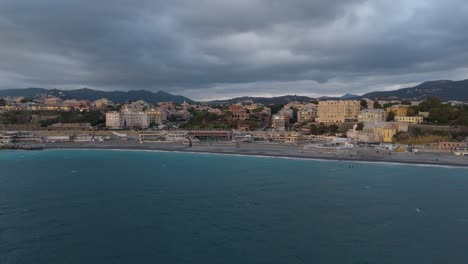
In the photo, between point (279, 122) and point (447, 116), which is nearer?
point (447, 116)

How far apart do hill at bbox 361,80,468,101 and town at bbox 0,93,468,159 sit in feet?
210

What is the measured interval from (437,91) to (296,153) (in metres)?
111

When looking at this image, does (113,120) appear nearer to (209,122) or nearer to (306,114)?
(209,122)

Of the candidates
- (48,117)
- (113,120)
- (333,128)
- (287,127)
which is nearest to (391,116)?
(333,128)

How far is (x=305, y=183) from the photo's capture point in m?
23.0

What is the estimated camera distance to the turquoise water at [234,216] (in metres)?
11.9

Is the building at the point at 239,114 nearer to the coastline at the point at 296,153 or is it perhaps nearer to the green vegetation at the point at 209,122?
the green vegetation at the point at 209,122

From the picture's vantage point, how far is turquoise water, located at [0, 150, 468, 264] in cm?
1190

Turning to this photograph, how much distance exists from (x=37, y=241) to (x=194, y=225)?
219 inches

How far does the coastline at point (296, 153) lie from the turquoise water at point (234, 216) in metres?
3.84

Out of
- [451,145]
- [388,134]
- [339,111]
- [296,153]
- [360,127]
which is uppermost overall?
[339,111]

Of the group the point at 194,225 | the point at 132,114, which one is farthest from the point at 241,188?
the point at 132,114

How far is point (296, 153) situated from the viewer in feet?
125

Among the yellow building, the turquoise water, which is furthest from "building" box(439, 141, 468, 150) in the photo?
the turquoise water
